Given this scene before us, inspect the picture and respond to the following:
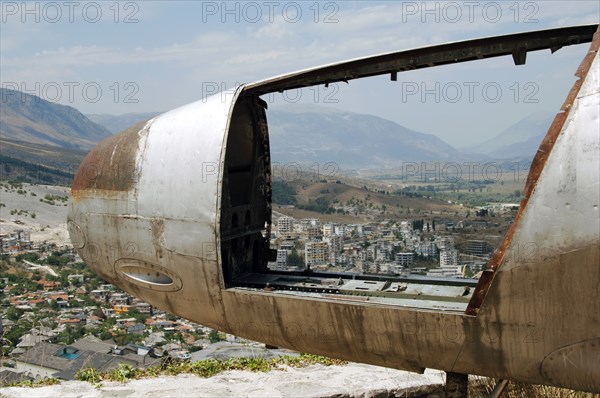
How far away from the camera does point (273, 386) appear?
6934mm

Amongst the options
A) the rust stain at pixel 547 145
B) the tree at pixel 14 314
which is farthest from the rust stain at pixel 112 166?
the tree at pixel 14 314

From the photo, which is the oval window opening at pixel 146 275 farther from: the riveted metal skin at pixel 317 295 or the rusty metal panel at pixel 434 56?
the rusty metal panel at pixel 434 56

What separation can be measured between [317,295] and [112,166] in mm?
2310

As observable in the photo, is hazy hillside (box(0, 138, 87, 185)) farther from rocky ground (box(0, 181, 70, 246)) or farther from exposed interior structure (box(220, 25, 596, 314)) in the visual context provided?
exposed interior structure (box(220, 25, 596, 314))

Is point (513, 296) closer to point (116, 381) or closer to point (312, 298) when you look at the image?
point (312, 298)

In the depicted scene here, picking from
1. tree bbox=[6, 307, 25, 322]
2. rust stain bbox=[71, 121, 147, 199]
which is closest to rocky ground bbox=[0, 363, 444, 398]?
rust stain bbox=[71, 121, 147, 199]

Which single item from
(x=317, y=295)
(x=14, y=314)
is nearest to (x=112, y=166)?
(x=317, y=295)

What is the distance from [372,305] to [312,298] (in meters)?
0.53

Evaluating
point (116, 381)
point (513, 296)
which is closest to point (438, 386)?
point (513, 296)

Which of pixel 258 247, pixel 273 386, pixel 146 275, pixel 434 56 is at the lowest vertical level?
pixel 273 386

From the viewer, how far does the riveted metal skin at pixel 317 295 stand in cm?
389

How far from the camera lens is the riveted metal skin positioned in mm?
3893

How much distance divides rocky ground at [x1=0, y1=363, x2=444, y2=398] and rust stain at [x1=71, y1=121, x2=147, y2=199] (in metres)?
2.32

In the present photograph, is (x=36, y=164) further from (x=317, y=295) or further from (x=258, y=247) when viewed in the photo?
(x=317, y=295)
